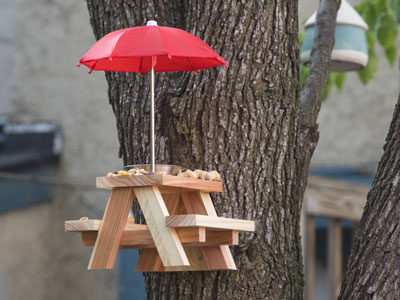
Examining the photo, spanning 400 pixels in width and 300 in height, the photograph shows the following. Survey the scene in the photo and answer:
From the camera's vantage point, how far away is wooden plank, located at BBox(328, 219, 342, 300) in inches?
222

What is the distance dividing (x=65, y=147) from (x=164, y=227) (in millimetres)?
5258

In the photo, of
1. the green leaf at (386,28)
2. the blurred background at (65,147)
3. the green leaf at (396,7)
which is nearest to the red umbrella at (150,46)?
the green leaf at (396,7)

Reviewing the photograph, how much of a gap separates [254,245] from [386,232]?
0.39 meters

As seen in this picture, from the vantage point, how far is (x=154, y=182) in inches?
70.2

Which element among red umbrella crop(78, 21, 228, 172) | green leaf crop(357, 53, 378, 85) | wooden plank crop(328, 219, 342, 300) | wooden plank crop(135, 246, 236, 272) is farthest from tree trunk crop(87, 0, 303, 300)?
wooden plank crop(328, 219, 342, 300)

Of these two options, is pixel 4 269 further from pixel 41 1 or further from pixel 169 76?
pixel 169 76

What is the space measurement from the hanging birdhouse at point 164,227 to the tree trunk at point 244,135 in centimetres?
10

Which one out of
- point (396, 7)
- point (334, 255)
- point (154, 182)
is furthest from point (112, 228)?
point (334, 255)

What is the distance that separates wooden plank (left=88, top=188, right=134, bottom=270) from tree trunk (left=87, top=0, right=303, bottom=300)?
28 cm

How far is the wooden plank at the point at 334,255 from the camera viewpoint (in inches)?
222

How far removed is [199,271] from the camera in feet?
6.70

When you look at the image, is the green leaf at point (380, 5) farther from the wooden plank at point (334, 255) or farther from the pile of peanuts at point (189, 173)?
the wooden plank at point (334, 255)

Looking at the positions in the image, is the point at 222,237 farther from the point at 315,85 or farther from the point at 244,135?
the point at 315,85

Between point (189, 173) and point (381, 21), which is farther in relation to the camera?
point (381, 21)
